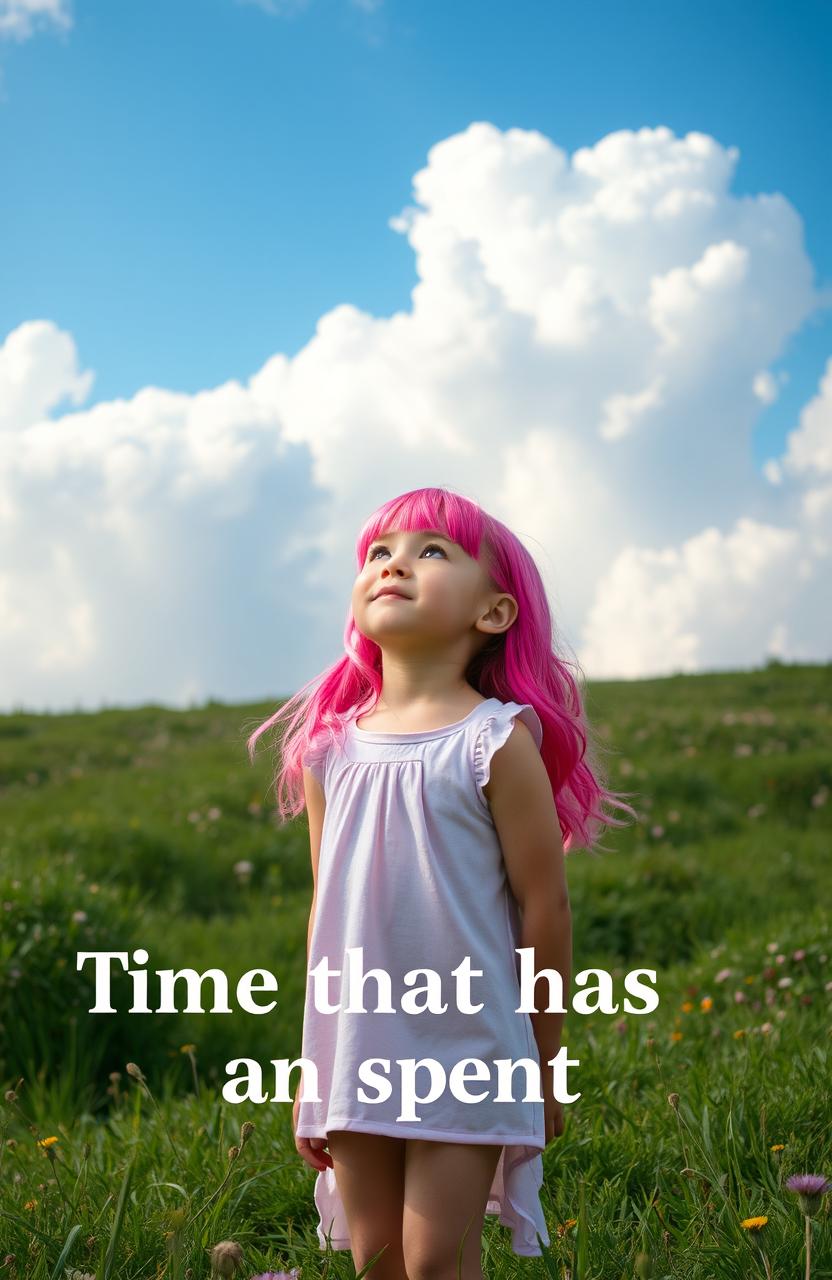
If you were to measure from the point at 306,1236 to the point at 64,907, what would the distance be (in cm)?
349

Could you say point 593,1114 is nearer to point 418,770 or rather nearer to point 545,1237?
point 545,1237

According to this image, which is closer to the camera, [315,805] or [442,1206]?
[442,1206]

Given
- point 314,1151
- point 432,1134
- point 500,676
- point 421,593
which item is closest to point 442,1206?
point 432,1134

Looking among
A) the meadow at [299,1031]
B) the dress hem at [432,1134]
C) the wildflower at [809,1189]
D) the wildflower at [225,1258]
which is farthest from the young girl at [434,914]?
the wildflower at [809,1189]

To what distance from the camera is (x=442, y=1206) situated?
8.56 ft

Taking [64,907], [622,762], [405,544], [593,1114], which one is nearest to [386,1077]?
[405,544]

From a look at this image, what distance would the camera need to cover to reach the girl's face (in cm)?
296

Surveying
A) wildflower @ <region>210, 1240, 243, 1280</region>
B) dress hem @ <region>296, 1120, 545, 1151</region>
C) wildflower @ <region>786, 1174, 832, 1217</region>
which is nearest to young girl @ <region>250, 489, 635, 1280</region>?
dress hem @ <region>296, 1120, 545, 1151</region>

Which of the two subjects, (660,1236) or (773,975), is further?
(773,975)

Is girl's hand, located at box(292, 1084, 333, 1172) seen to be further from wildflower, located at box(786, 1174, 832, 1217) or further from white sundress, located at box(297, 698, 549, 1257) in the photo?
wildflower, located at box(786, 1174, 832, 1217)

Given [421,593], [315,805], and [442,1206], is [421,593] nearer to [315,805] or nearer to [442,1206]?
[315,805]

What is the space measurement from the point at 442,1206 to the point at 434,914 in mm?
622

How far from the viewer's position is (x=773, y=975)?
5.95 m

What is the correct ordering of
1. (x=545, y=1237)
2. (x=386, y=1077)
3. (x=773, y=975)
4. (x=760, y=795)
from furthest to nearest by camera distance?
(x=760, y=795)
(x=773, y=975)
(x=545, y=1237)
(x=386, y=1077)
